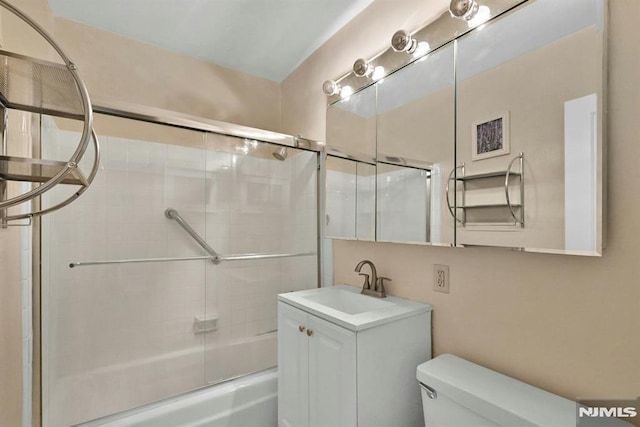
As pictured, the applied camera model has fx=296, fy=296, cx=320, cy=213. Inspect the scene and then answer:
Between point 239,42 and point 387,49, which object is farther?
point 239,42

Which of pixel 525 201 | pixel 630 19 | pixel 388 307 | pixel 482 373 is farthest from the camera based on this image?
pixel 388 307

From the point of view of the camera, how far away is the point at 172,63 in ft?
7.12

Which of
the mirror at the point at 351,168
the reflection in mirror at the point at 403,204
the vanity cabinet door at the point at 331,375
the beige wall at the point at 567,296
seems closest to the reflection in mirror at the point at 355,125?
the mirror at the point at 351,168

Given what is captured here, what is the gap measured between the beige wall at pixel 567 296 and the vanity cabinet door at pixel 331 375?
1.52ft

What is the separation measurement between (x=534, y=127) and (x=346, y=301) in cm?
117

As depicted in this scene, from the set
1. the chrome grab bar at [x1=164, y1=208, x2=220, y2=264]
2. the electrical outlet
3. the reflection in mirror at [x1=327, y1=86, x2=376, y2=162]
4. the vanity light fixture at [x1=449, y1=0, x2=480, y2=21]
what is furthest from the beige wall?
the chrome grab bar at [x1=164, y1=208, x2=220, y2=264]

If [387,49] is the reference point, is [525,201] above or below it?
→ below

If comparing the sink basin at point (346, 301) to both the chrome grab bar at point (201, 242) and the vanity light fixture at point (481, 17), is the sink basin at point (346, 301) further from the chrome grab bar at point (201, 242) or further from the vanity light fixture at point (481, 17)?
the vanity light fixture at point (481, 17)

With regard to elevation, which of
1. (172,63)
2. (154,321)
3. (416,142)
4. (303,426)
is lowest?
(303,426)

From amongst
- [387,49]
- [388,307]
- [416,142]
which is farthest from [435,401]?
[387,49]

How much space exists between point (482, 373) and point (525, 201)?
0.64 meters

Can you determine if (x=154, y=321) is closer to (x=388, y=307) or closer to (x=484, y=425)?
(x=388, y=307)

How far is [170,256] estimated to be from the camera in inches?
78.4

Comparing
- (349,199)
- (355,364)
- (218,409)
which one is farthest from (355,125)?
(218,409)
